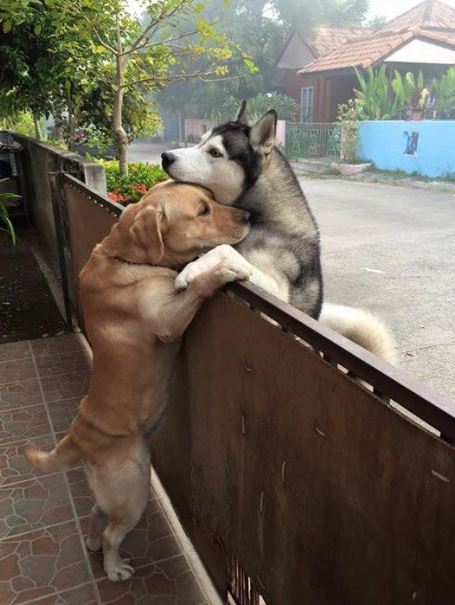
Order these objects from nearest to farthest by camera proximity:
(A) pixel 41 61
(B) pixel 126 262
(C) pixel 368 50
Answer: (B) pixel 126 262
(A) pixel 41 61
(C) pixel 368 50

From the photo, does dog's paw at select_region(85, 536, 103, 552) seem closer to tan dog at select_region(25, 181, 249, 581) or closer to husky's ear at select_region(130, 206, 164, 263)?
tan dog at select_region(25, 181, 249, 581)

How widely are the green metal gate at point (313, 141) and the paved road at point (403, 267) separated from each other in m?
7.02

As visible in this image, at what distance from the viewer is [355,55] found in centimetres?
2356

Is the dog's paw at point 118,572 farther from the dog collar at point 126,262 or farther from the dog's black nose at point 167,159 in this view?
the dog's black nose at point 167,159

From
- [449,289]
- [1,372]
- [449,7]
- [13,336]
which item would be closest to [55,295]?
[13,336]

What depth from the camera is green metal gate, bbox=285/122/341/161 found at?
20.1 m

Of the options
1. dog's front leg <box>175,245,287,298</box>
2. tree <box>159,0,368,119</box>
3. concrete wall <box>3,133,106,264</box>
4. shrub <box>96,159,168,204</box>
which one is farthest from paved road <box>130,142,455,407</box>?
tree <box>159,0,368,119</box>

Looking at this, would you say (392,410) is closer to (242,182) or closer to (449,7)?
(242,182)

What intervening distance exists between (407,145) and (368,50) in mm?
7939

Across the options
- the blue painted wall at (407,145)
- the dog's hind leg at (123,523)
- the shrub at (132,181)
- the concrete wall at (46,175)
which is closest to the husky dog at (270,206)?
the dog's hind leg at (123,523)

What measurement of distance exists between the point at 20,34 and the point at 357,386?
24.9 ft

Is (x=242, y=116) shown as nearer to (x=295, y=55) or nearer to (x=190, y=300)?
(x=190, y=300)

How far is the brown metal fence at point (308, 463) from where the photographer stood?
40.5 inches

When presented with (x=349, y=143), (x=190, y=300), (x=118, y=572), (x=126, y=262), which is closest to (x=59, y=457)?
(x=118, y=572)
